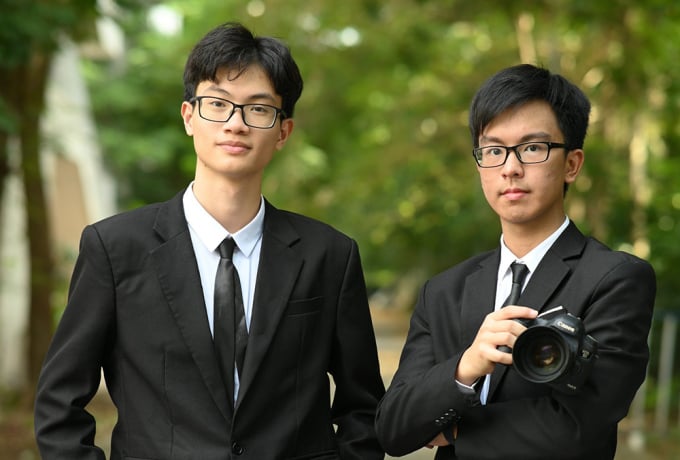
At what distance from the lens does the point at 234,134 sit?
338 centimetres

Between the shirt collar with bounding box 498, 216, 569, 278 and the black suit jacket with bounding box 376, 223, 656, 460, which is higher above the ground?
the shirt collar with bounding box 498, 216, 569, 278

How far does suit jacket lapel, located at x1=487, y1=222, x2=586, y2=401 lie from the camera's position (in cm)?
323

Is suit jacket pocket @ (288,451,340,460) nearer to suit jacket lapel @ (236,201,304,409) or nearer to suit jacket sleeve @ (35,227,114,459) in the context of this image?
suit jacket lapel @ (236,201,304,409)

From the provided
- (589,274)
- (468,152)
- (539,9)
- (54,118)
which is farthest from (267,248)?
(54,118)

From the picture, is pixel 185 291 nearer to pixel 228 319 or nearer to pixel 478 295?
pixel 228 319

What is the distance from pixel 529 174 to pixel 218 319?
3.42ft

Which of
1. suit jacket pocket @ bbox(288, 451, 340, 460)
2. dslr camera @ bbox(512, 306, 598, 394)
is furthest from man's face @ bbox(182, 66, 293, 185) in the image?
dslr camera @ bbox(512, 306, 598, 394)

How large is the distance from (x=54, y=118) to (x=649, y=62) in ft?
34.2

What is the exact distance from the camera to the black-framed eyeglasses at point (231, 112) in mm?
3414

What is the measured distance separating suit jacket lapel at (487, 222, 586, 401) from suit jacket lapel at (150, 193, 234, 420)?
32.4 inches

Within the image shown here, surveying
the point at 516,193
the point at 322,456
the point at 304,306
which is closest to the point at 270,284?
the point at 304,306

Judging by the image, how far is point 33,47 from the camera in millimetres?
8086

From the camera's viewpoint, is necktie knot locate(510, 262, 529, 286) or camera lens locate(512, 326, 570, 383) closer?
camera lens locate(512, 326, 570, 383)

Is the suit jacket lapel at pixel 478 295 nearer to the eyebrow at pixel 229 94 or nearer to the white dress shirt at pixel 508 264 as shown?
the white dress shirt at pixel 508 264
